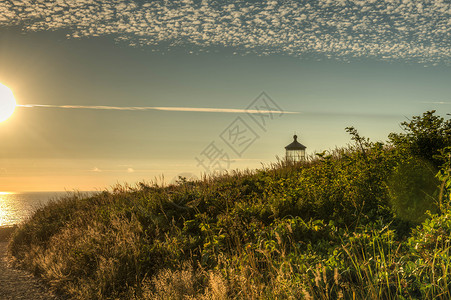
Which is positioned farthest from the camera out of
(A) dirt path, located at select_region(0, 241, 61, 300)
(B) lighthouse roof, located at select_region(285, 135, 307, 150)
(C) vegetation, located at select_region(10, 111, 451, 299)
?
(B) lighthouse roof, located at select_region(285, 135, 307, 150)

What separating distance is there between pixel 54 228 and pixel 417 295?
38.9ft

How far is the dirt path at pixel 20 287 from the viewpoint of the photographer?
25.2 feet

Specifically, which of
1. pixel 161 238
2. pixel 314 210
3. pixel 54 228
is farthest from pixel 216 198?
pixel 54 228

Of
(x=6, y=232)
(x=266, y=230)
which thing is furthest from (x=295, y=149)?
(x=6, y=232)

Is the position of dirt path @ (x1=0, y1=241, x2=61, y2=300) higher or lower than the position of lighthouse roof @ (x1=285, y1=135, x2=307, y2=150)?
lower

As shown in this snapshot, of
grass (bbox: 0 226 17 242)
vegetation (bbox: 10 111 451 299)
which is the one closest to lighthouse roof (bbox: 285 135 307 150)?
vegetation (bbox: 10 111 451 299)

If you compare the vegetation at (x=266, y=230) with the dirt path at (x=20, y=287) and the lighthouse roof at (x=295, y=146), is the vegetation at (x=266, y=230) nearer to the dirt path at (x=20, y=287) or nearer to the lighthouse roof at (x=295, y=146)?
the dirt path at (x=20, y=287)

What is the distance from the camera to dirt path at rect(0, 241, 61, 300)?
7693 millimetres

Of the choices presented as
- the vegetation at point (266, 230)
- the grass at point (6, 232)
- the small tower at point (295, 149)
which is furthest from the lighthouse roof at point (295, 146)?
the grass at point (6, 232)

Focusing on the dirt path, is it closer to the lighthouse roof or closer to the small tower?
the small tower

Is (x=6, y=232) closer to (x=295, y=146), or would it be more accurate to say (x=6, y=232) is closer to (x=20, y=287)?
(x=20, y=287)

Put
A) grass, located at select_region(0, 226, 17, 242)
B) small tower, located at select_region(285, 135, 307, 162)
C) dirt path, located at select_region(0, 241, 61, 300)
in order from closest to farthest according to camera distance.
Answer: dirt path, located at select_region(0, 241, 61, 300)
grass, located at select_region(0, 226, 17, 242)
small tower, located at select_region(285, 135, 307, 162)

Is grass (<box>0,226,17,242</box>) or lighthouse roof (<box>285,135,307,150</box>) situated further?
lighthouse roof (<box>285,135,307,150</box>)

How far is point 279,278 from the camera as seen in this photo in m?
4.67
